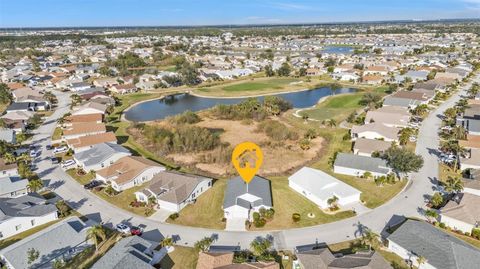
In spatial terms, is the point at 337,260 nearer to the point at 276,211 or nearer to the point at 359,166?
the point at 276,211

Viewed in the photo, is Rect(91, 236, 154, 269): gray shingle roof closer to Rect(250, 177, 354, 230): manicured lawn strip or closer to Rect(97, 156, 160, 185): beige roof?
Rect(250, 177, 354, 230): manicured lawn strip

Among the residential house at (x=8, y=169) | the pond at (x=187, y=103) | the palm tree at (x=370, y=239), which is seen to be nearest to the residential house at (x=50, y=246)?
the residential house at (x=8, y=169)

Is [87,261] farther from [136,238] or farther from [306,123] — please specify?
[306,123]

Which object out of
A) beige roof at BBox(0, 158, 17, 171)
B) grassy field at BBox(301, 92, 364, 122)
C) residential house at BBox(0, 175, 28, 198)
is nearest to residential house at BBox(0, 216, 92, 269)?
residential house at BBox(0, 175, 28, 198)

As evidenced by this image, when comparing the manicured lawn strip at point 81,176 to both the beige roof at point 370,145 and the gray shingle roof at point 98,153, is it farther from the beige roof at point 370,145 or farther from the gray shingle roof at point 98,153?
the beige roof at point 370,145

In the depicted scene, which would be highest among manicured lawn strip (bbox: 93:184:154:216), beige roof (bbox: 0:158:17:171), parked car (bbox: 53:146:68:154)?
beige roof (bbox: 0:158:17:171)

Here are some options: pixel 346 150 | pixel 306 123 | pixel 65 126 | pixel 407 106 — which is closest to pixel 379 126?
pixel 346 150
